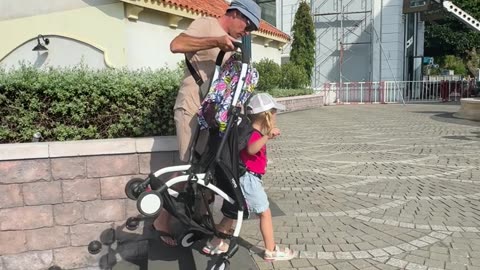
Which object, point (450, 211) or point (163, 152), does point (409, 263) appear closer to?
point (450, 211)

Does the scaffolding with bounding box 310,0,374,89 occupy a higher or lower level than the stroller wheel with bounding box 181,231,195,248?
higher

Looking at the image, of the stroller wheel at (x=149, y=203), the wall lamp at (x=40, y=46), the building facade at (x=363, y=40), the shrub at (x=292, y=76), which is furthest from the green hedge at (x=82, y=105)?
the building facade at (x=363, y=40)

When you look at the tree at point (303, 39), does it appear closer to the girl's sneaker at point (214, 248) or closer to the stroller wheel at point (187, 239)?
the girl's sneaker at point (214, 248)

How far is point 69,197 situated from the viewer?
152 inches

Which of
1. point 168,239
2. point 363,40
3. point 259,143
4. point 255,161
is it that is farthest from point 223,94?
point 363,40

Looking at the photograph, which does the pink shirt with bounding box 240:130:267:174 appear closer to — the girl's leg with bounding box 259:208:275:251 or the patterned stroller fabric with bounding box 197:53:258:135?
the girl's leg with bounding box 259:208:275:251

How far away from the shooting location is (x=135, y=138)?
4.02 metres

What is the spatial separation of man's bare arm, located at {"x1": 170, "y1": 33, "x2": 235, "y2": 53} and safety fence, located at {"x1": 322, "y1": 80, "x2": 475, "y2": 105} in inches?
813

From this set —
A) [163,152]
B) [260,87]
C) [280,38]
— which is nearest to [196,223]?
[163,152]

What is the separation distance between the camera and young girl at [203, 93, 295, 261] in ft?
10.7

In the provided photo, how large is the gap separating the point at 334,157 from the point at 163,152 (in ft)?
14.8

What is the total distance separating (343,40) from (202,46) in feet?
77.0

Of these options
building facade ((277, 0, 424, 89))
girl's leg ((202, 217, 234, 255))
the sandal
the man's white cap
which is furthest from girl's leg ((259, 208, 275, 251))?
building facade ((277, 0, 424, 89))

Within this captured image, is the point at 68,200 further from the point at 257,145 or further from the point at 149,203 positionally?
the point at 257,145
